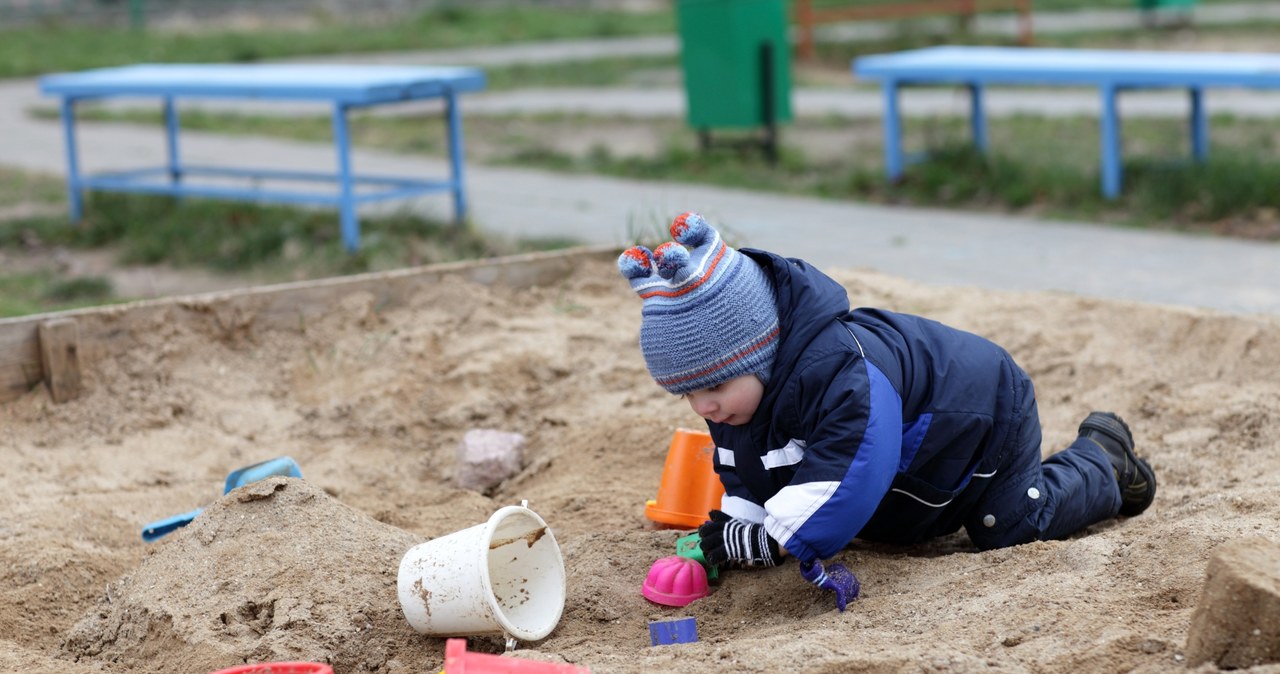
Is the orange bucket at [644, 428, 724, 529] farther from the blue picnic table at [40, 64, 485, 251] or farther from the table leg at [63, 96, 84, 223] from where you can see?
the table leg at [63, 96, 84, 223]

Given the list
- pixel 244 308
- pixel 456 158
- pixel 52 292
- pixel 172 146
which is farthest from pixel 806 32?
pixel 244 308

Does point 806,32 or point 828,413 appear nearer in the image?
point 828,413

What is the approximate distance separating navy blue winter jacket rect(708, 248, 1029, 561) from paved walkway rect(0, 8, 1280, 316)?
2.51 meters

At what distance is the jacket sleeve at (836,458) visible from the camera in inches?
108

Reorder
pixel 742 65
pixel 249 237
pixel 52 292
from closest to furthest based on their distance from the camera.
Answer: pixel 52 292, pixel 249 237, pixel 742 65

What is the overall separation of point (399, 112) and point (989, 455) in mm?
11099

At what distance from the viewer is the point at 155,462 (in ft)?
13.9

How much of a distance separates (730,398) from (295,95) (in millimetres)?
4691

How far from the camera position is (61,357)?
178 inches

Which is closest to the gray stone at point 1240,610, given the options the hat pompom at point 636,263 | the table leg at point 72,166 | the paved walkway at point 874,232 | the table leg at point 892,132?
the hat pompom at point 636,263

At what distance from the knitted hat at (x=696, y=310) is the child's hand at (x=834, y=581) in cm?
42

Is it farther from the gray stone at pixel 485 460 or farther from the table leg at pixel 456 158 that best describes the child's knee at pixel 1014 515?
the table leg at pixel 456 158

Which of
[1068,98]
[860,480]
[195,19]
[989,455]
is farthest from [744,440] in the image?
[195,19]

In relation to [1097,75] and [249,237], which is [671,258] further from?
[1097,75]
